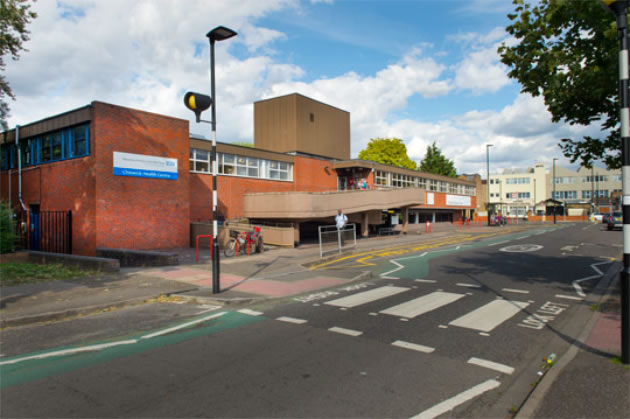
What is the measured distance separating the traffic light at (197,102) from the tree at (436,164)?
65440 mm

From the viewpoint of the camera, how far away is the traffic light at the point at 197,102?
920 cm

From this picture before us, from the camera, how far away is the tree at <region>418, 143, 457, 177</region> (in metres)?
70.8

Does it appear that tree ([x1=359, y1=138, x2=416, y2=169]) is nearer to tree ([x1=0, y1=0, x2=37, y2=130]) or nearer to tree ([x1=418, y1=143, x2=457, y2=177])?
tree ([x1=418, y1=143, x2=457, y2=177])

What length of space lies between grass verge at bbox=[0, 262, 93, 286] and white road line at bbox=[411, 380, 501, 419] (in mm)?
11430

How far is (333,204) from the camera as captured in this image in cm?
2505

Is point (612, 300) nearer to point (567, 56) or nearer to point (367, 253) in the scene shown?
point (567, 56)

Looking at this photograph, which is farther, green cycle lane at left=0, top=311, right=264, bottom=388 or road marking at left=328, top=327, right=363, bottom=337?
road marking at left=328, top=327, right=363, bottom=337

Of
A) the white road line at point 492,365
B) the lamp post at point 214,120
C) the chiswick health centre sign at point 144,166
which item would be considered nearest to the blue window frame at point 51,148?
the chiswick health centre sign at point 144,166

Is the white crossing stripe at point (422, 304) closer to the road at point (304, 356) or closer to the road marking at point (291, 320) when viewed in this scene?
the road at point (304, 356)

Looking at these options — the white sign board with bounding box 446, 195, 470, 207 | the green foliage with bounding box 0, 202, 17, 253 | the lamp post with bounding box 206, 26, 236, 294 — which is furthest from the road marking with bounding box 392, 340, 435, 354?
the white sign board with bounding box 446, 195, 470, 207

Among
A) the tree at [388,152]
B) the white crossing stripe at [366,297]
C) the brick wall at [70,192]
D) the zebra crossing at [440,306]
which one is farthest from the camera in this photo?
the tree at [388,152]

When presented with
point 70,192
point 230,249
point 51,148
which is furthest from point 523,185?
point 70,192

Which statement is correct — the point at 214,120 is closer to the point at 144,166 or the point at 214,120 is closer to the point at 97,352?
the point at 97,352

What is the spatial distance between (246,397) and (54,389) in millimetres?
2225
